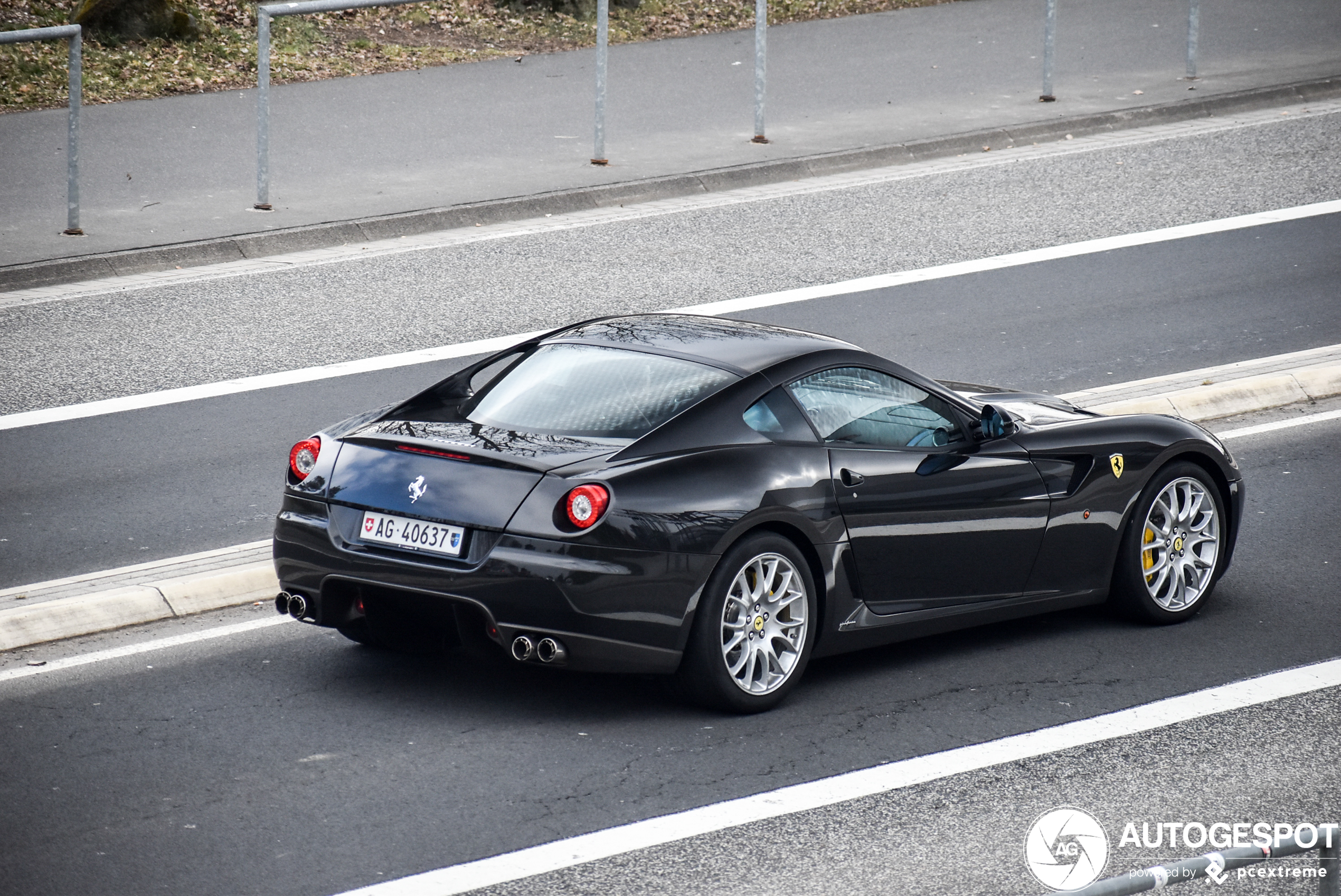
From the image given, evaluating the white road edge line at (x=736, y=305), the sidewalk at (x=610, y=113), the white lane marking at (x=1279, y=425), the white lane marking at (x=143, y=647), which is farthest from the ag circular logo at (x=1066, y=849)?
the sidewalk at (x=610, y=113)

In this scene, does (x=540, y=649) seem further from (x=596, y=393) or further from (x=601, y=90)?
(x=601, y=90)

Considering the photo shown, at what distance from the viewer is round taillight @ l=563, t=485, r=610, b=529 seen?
6395 millimetres

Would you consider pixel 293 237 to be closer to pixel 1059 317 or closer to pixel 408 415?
pixel 1059 317

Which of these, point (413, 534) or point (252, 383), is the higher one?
point (413, 534)

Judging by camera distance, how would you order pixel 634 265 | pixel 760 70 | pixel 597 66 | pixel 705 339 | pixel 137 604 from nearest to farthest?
1. pixel 705 339
2. pixel 137 604
3. pixel 634 265
4. pixel 597 66
5. pixel 760 70

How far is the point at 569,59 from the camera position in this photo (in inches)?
822

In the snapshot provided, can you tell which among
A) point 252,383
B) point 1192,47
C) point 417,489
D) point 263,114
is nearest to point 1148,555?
point 417,489

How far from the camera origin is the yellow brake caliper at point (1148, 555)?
796cm

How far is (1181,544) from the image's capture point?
8.10 meters

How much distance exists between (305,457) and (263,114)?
8921 millimetres

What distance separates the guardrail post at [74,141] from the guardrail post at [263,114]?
1.42 m

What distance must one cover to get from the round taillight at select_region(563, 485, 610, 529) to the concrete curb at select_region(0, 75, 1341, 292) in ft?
27.5

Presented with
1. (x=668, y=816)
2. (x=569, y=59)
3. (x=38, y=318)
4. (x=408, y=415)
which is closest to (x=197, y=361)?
(x=38, y=318)

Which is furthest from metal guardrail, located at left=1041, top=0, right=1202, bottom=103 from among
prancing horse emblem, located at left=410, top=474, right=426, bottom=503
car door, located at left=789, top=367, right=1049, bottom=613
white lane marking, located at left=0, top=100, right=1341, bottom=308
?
prancing horse emblem, located at left=410, top=474, right=426, bottom=503
